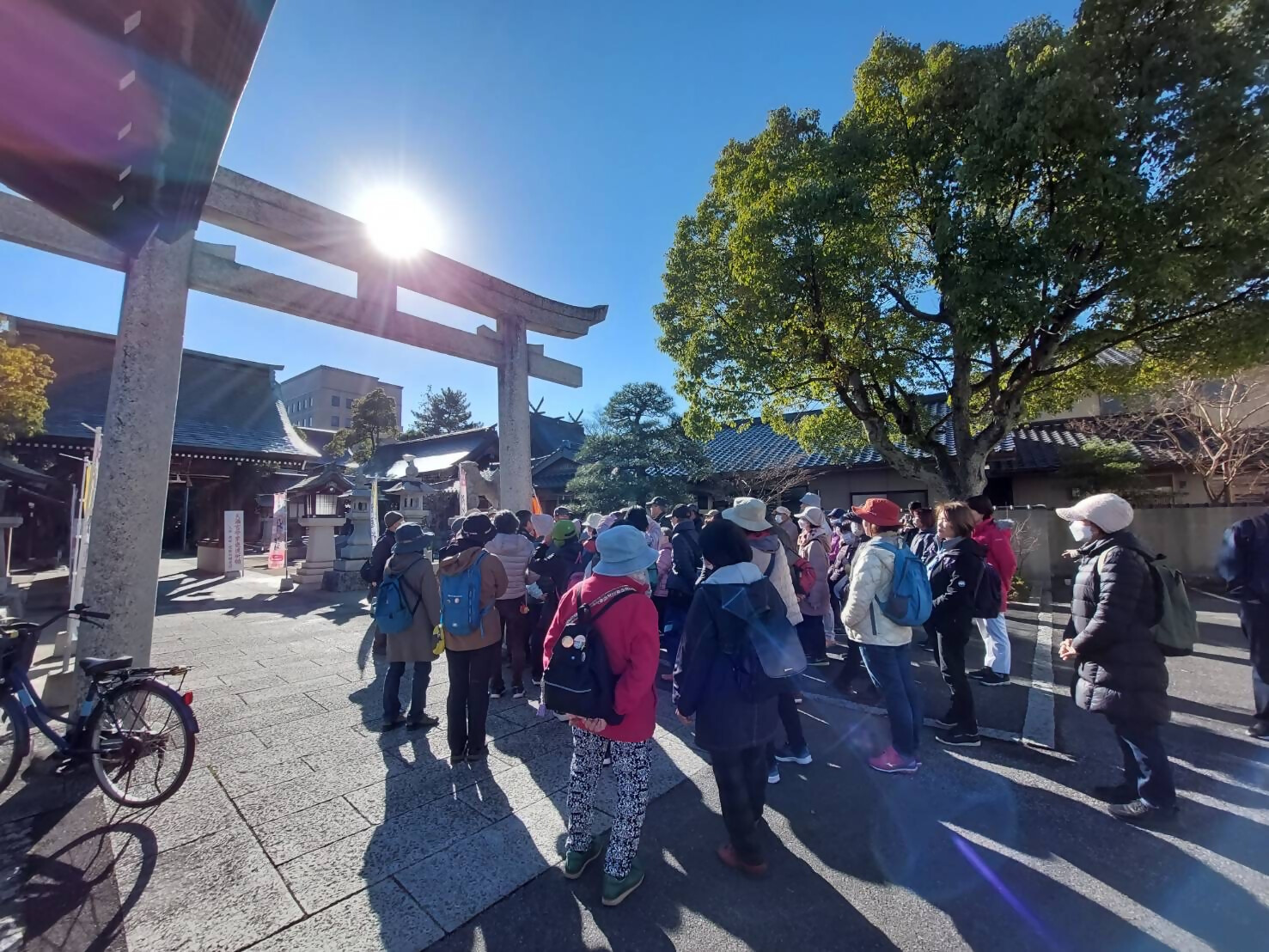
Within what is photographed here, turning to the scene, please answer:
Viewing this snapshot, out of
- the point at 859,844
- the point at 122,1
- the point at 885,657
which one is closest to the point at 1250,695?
the point at 885,657

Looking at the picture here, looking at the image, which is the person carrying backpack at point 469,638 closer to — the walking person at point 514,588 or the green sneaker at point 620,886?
the walking person at point 514,588

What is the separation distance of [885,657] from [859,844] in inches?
47.1

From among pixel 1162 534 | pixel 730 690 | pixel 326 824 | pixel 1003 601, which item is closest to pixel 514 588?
pixel 326 824

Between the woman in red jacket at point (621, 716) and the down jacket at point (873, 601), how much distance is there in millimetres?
1855

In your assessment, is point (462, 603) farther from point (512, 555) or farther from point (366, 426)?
point (366, 426)

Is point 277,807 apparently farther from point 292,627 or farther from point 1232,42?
point 1232,42

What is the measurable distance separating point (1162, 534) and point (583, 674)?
14.7 metres

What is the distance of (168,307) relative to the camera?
14.6ft

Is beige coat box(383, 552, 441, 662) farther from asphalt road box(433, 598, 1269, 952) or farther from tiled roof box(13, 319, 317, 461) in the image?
tiled roof box(13, 319, 317, 461)

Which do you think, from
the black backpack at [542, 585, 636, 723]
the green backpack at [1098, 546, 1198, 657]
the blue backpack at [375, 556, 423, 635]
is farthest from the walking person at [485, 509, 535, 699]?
the green backpack at [1098, 546, 1198, 657]

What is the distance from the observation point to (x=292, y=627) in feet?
27.7

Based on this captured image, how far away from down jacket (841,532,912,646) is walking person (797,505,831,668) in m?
1.91

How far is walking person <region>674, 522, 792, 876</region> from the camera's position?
2.69 meters

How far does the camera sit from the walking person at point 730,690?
2691mm
